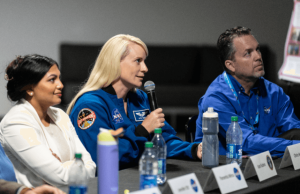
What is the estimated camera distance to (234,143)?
5.85ft

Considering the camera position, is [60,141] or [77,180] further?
[60,141]

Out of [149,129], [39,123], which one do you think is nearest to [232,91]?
[149,129]

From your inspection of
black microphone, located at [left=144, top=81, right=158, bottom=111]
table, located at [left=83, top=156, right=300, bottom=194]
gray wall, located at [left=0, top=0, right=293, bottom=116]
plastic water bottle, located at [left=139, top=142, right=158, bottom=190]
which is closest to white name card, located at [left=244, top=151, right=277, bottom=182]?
table, located at [left=83, top=156, right=300, bottom=194]

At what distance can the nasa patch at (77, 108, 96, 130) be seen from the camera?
1.75m

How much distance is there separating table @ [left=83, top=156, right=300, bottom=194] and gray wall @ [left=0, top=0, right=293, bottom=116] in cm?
148

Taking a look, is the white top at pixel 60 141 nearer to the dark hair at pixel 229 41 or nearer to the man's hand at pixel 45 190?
the man's hand at pixel 45 190

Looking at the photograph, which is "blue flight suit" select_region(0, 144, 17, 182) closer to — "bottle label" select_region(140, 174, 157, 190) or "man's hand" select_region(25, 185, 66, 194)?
"man's hand" select_region(25, 185, 66, 194)

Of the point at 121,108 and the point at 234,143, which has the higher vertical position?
the point at 121,108

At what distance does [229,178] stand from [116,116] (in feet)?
2.65

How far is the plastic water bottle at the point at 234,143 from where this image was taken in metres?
1.65

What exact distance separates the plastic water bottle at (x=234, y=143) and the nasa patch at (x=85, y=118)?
718 mm

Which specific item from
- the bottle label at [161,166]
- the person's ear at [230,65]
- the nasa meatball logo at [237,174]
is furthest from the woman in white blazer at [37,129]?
the person's ear at [230,65]

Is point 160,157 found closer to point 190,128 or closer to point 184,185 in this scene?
point 184,185

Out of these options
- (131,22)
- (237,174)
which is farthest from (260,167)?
(131,22)
